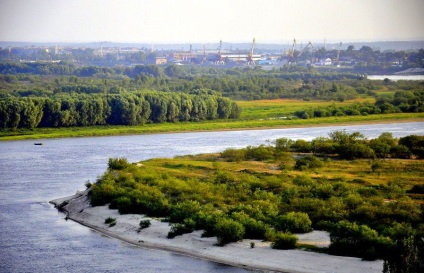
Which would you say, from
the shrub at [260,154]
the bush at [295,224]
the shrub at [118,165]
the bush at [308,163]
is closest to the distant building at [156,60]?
the shrub at [260,154]

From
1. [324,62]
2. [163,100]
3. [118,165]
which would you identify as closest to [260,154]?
[118,165]

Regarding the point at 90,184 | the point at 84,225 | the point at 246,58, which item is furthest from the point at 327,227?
the point at 246,58

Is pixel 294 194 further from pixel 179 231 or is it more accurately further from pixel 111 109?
pixel 111 109

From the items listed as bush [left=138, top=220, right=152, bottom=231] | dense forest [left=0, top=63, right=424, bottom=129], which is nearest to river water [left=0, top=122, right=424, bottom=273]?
bush [left=138, top=220, right=152, bottom=231]

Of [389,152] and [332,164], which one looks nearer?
[332,164]

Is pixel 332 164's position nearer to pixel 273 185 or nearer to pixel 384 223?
pixel 273 185

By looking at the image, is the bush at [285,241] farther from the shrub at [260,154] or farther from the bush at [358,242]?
the shrub at [260,154]
